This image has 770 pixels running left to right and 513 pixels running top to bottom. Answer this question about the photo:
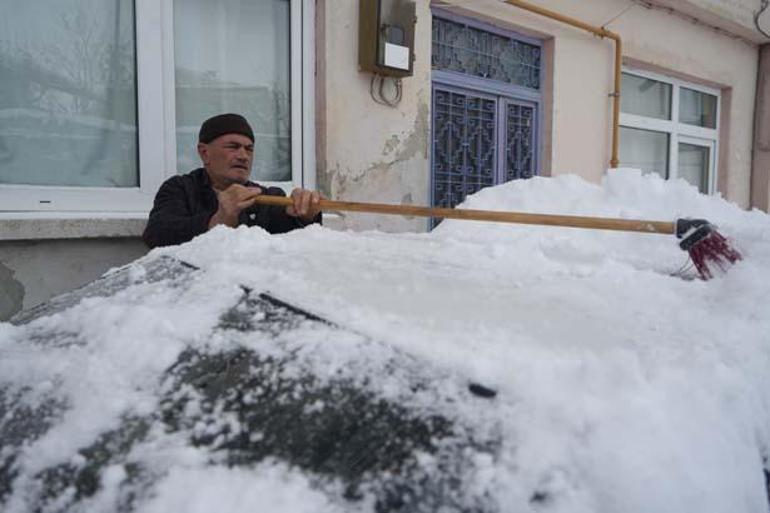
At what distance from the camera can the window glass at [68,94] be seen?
2.70m

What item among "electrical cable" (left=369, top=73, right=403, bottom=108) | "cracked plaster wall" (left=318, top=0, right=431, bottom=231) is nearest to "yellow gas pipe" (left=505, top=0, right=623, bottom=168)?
"cracked plaster wall" (left=318, top=0, right=431, bottom=231)

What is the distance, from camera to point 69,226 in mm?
2684

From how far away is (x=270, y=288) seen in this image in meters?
1.21

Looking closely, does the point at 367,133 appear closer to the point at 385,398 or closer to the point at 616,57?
the point at 616,57

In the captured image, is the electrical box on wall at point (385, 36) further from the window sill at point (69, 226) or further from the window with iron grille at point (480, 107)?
the window sill at point (69, 226)

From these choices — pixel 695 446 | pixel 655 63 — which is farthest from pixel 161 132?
pixel 655 63

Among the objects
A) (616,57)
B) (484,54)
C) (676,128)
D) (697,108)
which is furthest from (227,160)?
(697,108)

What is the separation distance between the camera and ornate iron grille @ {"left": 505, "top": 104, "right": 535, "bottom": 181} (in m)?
4.68

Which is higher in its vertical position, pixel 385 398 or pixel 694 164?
pixel 694 164

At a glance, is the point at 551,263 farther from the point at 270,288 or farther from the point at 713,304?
the point at 270,288

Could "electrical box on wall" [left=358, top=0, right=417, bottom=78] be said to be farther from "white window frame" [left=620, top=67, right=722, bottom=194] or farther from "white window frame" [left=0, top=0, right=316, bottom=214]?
"white window frame" [left=620, top=67, right=722, bottom=194]

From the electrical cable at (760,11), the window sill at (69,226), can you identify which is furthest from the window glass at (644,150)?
the window sill at (69,226)

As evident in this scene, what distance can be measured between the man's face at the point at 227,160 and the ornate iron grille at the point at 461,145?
1.72 m

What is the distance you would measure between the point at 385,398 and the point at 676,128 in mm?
6510
